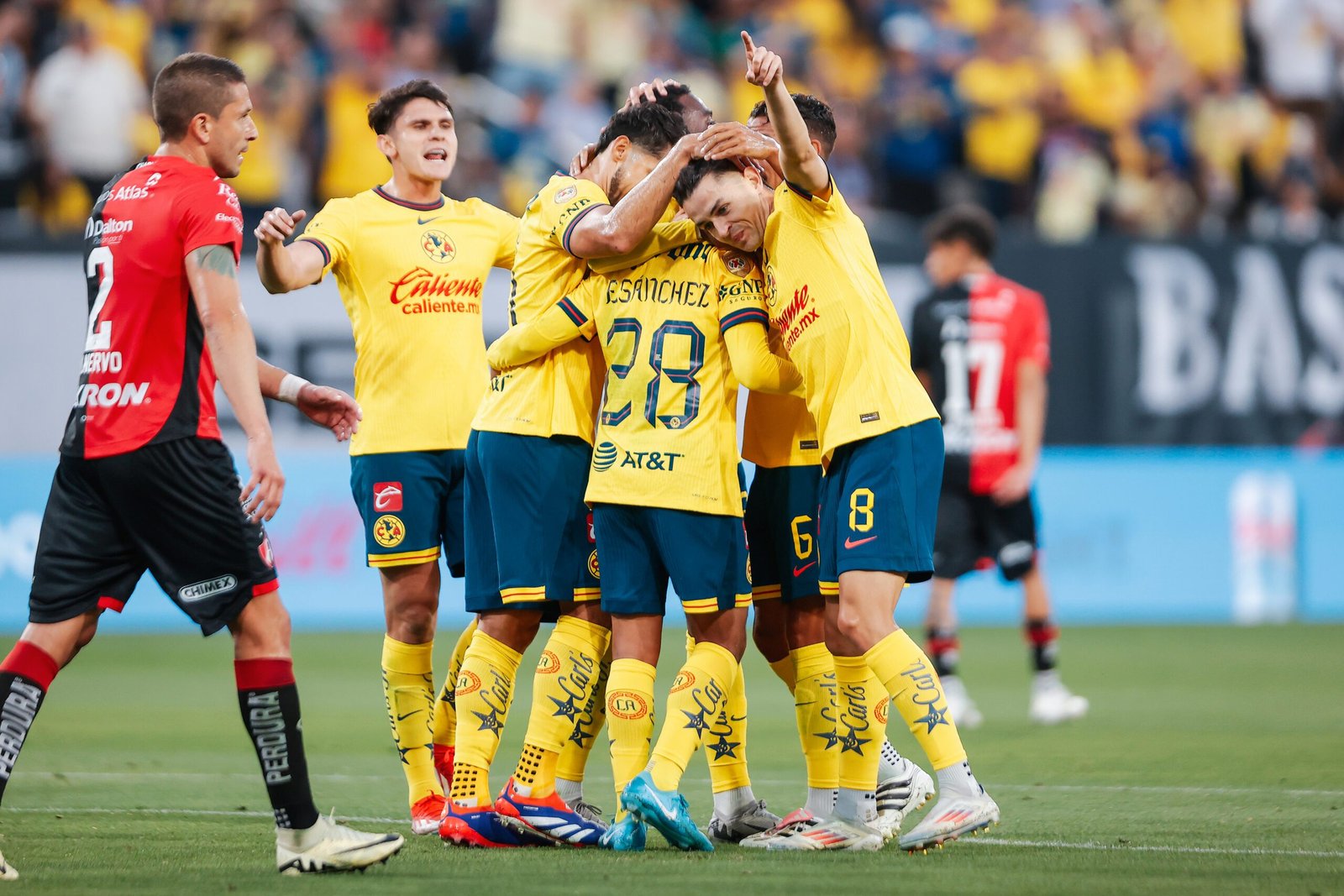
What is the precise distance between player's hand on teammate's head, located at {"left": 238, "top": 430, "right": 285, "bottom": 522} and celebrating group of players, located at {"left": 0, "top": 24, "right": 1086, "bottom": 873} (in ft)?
0.04

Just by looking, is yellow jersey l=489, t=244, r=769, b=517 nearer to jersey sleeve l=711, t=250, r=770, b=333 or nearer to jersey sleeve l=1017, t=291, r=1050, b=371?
jersey sleeve l=711, t=250, r=770, b=333

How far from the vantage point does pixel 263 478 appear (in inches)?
193

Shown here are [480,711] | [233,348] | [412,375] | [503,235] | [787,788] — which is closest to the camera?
[233,348]

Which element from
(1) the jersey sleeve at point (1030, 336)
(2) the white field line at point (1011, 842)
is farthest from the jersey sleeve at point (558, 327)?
(1) the jersey sleeve at point (1030, 336)

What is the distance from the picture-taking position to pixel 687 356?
574cm

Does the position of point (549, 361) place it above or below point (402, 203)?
below

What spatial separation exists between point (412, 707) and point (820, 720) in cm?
148

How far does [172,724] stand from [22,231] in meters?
6.50

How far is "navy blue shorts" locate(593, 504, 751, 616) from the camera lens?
5633mm

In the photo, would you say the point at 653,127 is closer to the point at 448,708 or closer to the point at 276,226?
the point at 276,226

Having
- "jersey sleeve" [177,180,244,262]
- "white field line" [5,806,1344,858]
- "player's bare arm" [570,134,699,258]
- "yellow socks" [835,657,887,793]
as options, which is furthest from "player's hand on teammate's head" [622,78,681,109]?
"white field line" [5,806,1344,858]

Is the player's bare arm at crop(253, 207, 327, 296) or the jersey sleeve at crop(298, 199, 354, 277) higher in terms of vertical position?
the jersey sleeve at crop(298, 199, 354, 277)

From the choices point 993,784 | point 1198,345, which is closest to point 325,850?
point 993,784

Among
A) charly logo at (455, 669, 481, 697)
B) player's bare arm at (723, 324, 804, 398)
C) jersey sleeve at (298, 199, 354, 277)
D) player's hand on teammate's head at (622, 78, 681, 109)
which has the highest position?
player's hand on teammate's head at (622, 78, 681, 109)
